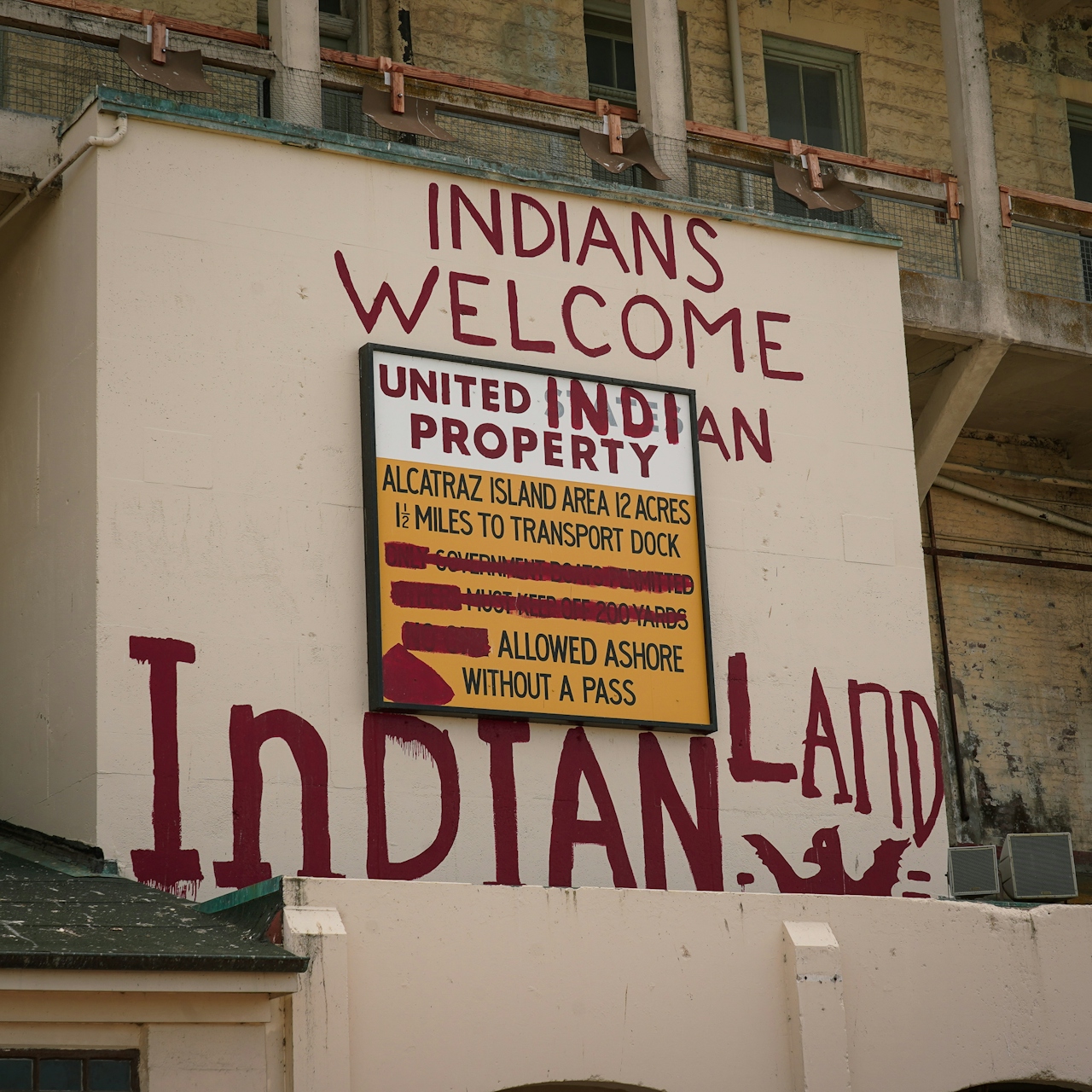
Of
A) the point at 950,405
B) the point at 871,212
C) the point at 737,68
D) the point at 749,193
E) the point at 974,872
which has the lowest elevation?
the point at 974,872

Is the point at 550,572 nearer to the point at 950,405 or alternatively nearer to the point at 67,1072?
the point at 950,405

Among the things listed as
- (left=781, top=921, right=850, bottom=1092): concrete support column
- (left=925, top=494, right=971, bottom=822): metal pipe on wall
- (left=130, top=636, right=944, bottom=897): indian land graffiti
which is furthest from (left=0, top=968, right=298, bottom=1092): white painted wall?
(left=925, top=494, right=971, bottom=822): metal pipe on wall

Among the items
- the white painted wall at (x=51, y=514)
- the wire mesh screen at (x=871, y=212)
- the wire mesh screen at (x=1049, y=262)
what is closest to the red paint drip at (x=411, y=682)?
the white painted wall at (x=51, y=514)

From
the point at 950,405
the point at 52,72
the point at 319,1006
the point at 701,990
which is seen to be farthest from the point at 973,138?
the point at 319,1006

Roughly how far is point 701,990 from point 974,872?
3.45m

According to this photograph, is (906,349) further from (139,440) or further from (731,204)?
(139,440)

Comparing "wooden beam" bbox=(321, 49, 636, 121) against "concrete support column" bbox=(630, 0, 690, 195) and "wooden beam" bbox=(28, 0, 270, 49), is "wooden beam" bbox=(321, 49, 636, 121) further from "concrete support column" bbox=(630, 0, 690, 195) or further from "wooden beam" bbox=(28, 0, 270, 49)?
"wooden beam" bbox=(28, 0, 270, 49)

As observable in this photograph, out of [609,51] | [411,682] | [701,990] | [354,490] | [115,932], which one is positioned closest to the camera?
[115,932]

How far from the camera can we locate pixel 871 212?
16.4 m

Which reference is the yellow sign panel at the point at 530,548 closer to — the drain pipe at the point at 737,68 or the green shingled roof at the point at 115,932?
the green shingled roof at the point at 115,932

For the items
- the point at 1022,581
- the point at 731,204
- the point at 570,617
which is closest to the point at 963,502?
the point at 1022,581

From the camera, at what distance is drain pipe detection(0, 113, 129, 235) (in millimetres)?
12312

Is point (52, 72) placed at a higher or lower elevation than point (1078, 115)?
lower

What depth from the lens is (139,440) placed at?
1191 centimetres
